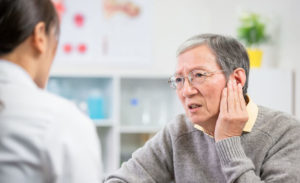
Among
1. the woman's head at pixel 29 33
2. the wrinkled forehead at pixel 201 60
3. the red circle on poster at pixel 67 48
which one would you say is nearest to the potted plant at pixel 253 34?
the red circle on poster at pixel 67 48

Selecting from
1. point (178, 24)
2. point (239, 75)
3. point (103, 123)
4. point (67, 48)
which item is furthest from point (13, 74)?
point (178, 24)

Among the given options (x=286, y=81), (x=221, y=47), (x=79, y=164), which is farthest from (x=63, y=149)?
(x=286, y=81)

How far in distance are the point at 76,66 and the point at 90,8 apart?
0.52 m

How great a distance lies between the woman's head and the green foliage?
2.50 metres

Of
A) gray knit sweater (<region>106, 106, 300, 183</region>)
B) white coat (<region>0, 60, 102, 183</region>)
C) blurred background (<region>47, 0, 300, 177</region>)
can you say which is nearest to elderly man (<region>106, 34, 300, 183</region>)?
gray knit sweater (<region>106, 106, 300, 183</region>)

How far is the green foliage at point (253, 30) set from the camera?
3.22 metres

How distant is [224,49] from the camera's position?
1.54m

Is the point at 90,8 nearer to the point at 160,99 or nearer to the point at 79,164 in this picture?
the point at 160,99

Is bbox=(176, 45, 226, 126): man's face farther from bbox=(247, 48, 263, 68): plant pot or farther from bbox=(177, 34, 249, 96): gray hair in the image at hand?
bbox=(247, 48, 263, 68): plant pot

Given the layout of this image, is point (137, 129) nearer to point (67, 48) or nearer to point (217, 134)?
point (67, 48)

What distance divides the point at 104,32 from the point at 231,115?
2.58 metres

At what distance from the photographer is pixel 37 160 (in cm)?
79

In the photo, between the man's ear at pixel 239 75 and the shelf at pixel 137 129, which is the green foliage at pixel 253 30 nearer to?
the shelf at pixel 137 129

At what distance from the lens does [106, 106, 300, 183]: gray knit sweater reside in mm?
1373
